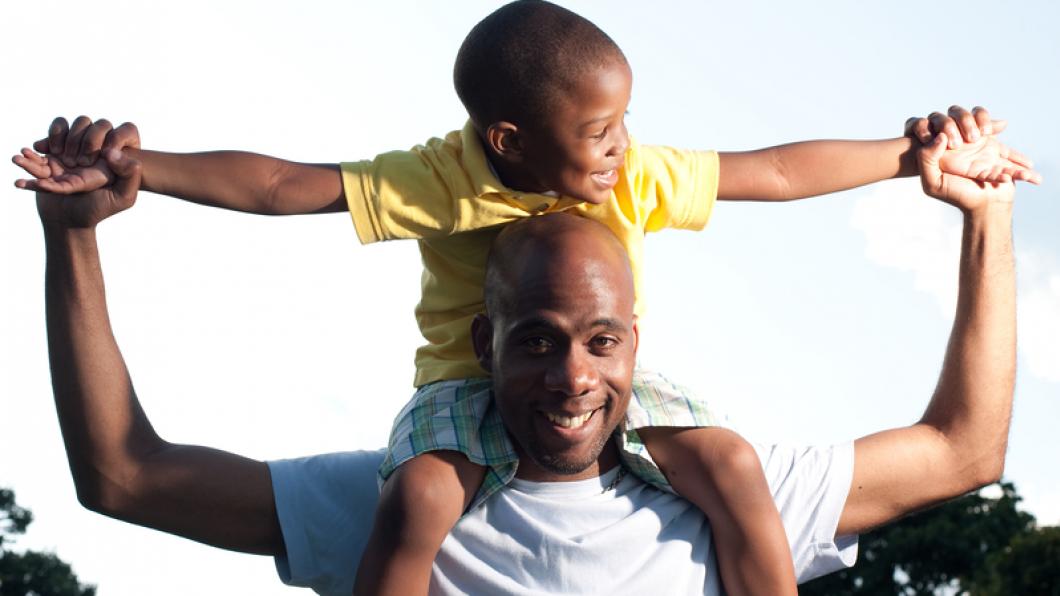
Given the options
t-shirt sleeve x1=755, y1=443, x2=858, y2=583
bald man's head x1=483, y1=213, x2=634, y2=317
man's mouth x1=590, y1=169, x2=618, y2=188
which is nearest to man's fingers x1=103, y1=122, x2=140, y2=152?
bald man's head x1=483, y1=213, x2=634, y2=317

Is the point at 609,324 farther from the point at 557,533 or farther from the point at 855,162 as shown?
the point at 855,162

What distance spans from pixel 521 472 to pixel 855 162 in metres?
1.47

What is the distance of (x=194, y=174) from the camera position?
439 cm

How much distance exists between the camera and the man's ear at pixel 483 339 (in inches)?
179

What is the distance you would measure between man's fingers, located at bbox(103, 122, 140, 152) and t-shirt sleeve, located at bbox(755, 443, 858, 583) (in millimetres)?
2161

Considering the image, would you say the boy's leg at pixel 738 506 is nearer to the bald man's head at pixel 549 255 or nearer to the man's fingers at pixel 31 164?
the bald man's head at pixel 549 255

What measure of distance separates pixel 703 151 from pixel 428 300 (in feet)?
3.14

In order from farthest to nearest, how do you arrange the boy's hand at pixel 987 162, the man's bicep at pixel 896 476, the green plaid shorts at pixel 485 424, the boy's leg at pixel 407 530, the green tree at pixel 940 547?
the green tree at pixel 940 547 → the boy's hand at pixel 987 162 → the man's bicep at pixel 896 476 → the green plaid shorts at pixel 485 424 → the boy's leg at pixel 407 530

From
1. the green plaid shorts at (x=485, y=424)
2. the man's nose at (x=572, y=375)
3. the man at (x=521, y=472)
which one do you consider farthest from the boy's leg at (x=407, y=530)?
the man's nose at (x=572, y=375)

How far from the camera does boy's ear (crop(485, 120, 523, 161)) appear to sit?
4504 mm

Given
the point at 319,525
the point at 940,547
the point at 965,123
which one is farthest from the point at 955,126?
the point at 940,547

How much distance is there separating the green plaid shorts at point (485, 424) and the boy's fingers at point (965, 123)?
58.6 inches

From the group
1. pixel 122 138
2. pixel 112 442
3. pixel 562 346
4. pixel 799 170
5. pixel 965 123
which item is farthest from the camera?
pixel 965 123

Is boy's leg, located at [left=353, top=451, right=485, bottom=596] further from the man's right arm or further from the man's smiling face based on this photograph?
the man's right arm
